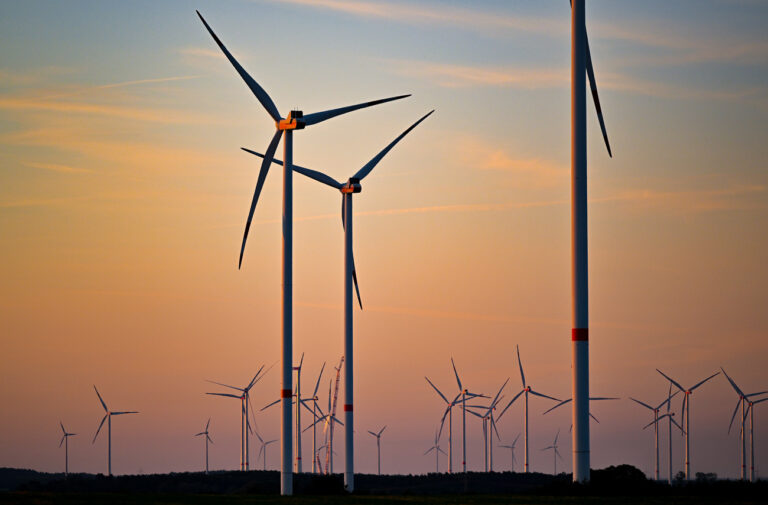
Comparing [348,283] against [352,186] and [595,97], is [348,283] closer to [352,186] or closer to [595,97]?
[352,186]

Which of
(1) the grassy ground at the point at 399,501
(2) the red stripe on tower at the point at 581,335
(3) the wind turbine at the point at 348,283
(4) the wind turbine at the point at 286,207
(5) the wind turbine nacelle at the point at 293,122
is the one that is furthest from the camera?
(3) the wind turbine at the point at 348,283

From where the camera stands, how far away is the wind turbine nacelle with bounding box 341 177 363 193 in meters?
107

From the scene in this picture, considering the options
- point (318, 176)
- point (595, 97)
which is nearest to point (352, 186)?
point (318, 176)

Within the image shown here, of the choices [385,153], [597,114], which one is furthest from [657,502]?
[385,153]

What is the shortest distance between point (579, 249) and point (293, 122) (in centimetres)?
3191

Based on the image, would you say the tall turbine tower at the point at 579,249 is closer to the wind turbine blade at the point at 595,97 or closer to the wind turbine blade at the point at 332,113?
the wind turbine blade at the point at 595,97

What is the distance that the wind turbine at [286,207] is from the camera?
7950cm

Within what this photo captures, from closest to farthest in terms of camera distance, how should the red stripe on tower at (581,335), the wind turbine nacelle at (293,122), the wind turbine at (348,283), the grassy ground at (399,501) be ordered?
the grassy ground at (399,501)
the red stripe on tower at (581,335)
the wind turbine nacelle at (293,122)
the wind turbine at (348,283)

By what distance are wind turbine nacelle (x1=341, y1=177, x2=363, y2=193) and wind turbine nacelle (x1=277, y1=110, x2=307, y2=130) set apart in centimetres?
2104

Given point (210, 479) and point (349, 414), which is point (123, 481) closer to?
point (210, 479)

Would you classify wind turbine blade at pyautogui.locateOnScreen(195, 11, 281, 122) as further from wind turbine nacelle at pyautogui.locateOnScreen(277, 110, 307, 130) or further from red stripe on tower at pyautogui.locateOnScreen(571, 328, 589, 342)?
red stripe on tower at pyautogui.locateOnScreen(571, 328, 589, 342)

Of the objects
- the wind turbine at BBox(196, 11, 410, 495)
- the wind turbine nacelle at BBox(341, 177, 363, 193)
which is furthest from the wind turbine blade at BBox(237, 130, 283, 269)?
the wind turbine nacelle at BBox(341, 177, 363, 193)

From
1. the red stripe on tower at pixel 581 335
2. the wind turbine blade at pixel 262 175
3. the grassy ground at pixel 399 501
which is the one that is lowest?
the grassy ground at pixel 399 501

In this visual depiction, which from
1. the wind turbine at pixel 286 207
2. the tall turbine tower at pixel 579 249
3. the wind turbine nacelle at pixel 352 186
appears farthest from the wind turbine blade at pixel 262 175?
the tall turbine tower at pixel 579 249
